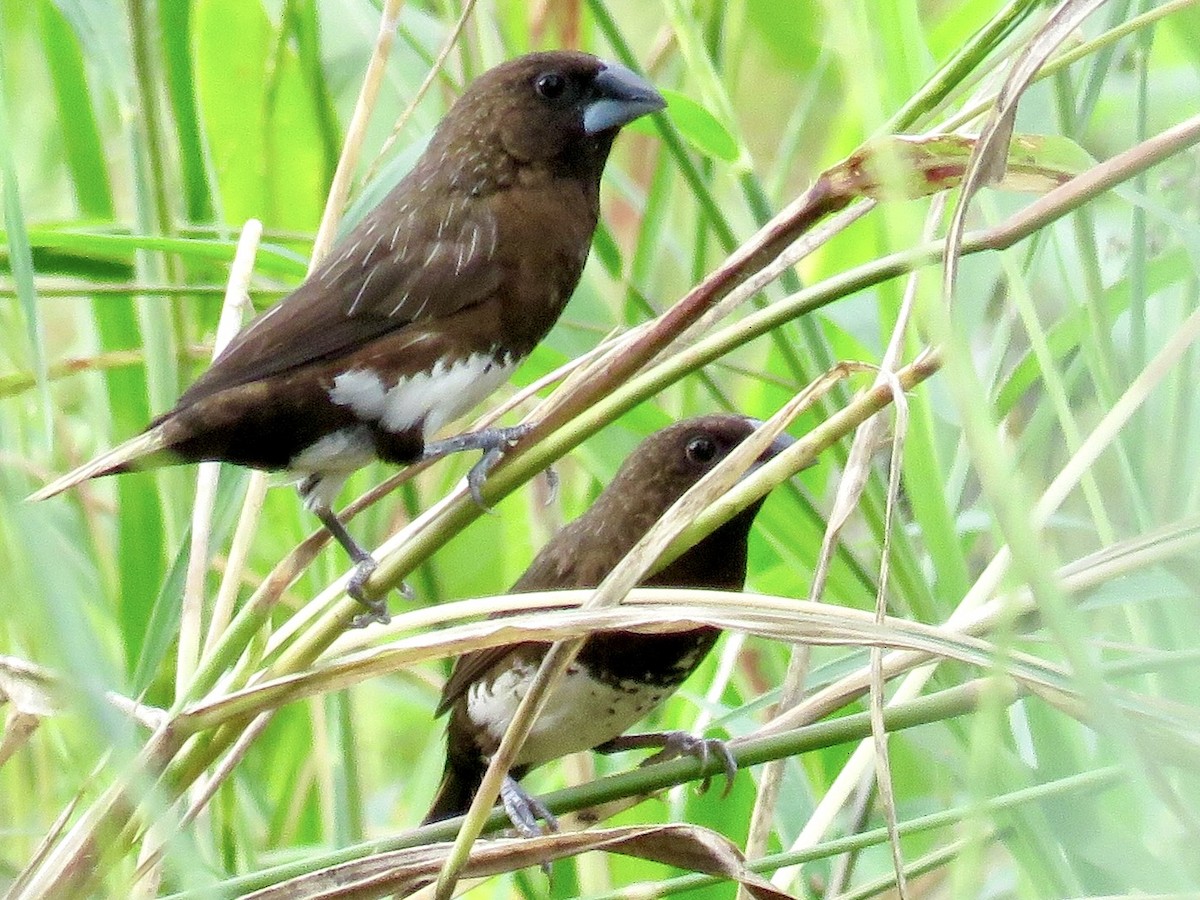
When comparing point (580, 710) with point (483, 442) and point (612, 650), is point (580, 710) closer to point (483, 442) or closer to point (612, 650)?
point (612, 650)

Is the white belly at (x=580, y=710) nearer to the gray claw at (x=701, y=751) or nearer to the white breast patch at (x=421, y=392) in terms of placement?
the gray claw at (x=701, y=751)

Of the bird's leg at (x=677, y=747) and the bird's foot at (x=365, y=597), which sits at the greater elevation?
the bird's foot at (x=365, y=597)

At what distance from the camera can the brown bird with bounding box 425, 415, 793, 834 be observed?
1.93 metres

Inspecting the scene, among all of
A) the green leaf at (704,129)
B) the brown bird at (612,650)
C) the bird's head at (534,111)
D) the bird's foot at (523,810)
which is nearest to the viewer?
the green leaf at (704,129)

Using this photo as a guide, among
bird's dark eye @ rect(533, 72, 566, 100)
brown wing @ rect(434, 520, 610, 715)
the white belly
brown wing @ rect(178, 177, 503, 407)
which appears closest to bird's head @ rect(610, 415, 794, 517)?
brown wing @ rect(434, 520, 610, 715)

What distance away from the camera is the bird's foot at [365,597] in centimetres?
141

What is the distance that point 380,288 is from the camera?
1896mm

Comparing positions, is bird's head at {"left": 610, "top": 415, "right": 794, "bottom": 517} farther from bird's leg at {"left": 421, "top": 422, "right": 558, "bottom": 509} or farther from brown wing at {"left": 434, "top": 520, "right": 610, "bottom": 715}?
bird's leg at {"left": 421, "top": 422, "right": 558, "bottom": 509}

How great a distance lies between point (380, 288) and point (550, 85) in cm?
38

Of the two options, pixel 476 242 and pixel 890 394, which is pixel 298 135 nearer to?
pixel 476 242

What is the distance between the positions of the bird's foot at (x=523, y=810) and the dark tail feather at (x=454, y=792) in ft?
0.75

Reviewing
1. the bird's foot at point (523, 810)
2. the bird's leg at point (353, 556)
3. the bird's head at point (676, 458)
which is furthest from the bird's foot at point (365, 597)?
the bird's head at point (676, 458)

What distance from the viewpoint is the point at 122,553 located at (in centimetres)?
181

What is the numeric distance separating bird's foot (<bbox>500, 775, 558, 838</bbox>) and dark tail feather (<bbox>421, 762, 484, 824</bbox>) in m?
0.23
